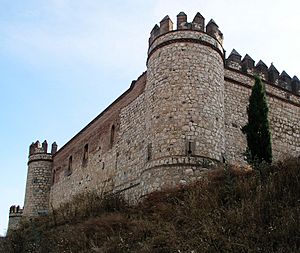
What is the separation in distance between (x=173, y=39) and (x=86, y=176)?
11069mm

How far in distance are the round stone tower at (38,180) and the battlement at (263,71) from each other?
55.6 ft

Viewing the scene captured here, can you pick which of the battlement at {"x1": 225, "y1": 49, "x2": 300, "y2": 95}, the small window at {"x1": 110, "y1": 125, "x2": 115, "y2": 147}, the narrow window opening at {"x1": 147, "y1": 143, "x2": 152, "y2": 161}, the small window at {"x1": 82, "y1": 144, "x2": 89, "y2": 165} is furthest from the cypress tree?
the small window at {"x1": 82, "y1": 144, "x2": 89, "y2": 165}

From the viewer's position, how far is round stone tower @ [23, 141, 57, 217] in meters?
30.6

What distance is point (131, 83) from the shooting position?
21.8 m

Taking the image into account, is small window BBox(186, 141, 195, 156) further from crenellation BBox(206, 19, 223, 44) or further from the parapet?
the parapet

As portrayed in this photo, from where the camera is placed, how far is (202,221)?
10.5 m

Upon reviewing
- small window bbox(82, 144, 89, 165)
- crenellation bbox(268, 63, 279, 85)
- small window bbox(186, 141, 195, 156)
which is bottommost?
small window bbox(186, 141, 195, 156)

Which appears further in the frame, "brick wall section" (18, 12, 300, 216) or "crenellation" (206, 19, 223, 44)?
"crenellation" (206, 19, 223, 44)

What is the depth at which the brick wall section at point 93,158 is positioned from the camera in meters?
21.9

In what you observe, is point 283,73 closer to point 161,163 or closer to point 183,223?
point 161,163

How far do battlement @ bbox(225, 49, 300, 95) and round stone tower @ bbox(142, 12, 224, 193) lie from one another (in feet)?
5.93

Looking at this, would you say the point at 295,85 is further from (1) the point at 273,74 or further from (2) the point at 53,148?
(2) the point at 53,148

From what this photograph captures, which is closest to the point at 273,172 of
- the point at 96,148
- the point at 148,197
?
the point at 148,197

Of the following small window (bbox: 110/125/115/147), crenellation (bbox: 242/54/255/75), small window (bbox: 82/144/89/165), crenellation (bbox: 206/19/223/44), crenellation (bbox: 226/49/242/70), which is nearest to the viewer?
crenellation (bbox: 206/19/223/44)
